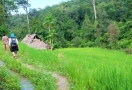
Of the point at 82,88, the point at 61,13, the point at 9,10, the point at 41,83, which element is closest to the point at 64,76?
the point at 41,83

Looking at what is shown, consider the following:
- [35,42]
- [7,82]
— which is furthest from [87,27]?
[7,82]

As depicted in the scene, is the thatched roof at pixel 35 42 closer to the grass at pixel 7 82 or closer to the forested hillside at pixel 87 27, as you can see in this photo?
the forested hillside at pixel 87 27

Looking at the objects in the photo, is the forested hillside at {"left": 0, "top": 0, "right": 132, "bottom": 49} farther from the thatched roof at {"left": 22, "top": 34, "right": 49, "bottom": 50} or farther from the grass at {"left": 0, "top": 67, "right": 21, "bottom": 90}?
the grass at {"left": 0, "top": 67, "right": 21, "bottom": 90}

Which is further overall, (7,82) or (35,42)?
(35,42)

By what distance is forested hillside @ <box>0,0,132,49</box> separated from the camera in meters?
41.6

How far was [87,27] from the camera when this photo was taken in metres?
48.7

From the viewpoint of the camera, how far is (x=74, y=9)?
2379 inches

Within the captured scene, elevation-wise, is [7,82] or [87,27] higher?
[7,82]

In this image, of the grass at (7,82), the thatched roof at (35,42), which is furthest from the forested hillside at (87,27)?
the grass at (7,82)

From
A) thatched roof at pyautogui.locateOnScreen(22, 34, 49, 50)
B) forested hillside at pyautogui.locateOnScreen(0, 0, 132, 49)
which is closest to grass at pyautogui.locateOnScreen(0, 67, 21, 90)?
thatched roof at pyautogui.locateOnScreen(22, 34, 49, 50)

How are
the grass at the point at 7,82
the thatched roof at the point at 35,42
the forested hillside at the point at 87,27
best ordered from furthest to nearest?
1. the forested hillside at the point at 87,27
2. the thatched roof at the point at 35,42
3. the grass at the point at 7,82

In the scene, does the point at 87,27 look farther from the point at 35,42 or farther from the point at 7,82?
the point at 7,82

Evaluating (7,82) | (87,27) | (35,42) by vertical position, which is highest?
(7,82)

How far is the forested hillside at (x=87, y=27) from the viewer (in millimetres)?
41575
